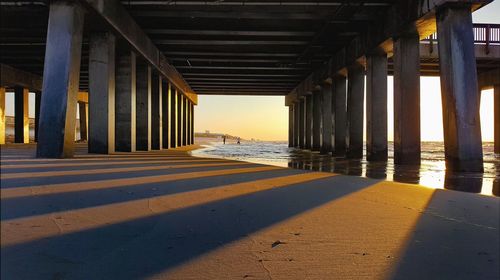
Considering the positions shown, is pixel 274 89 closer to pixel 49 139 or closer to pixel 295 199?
pixel 49 139

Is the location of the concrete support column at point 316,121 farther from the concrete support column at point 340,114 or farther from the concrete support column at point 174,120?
the concrete support column at point 174,120

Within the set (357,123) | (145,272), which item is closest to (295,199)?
(145,272)

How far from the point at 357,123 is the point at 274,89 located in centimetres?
2232

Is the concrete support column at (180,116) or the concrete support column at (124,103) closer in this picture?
the concrete support column at (124,103)

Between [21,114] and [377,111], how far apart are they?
2847cm

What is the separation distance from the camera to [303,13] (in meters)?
17.3

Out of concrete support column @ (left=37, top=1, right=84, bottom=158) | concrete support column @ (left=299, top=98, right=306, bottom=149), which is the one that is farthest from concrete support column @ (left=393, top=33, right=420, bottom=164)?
concrete support column @ (left=299, top=98, right=306, bottom=149)

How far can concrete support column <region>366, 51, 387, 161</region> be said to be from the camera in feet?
58.9

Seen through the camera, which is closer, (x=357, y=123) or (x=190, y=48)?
(x=357, y=123)

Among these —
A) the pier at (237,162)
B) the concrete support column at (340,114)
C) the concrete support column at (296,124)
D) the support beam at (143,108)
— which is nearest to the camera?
the pier at (237,162)

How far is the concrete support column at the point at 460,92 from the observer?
11.8m

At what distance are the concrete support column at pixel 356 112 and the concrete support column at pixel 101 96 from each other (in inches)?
471

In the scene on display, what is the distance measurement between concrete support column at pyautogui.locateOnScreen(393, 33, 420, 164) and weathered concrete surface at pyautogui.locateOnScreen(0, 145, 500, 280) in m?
9.26

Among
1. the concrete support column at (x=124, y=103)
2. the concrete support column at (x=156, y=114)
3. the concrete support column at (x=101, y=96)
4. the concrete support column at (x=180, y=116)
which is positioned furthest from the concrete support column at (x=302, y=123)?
the concrete support column at (x=101, y=96)
